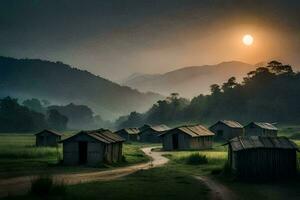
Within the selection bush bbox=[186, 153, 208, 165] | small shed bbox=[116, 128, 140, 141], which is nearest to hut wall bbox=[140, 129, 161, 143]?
small shed bbox=[116, 128, 140, 141]

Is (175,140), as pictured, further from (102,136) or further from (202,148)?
(102,136)

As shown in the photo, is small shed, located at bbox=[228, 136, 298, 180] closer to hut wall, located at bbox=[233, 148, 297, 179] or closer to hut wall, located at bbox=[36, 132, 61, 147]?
hut wall, located at bbox=[233, 148, 297, 179]

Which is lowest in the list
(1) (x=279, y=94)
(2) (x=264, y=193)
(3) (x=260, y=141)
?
(2) (x=264, y=193)

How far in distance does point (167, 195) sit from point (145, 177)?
406 inches

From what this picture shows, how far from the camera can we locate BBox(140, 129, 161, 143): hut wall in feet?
372

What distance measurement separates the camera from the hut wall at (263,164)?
3734 cm

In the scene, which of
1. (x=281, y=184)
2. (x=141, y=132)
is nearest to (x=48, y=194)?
(x=281, y=184)

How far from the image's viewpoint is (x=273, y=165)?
3750 centimetres

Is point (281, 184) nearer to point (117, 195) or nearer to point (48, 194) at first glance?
point (117, 195)

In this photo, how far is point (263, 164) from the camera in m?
37.4

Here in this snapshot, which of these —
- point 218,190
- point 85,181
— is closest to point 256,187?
point 218,190

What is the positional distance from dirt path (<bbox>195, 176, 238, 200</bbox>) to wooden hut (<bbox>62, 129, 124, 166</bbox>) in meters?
16.0

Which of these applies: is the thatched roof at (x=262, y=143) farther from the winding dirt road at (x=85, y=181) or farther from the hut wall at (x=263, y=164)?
the winding dirt road at (x=85, y=181)

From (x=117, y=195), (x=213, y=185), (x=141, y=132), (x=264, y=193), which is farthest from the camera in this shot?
(x=141, y=132)
